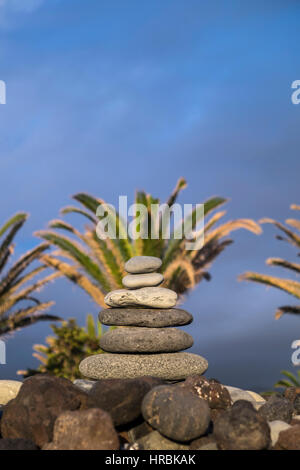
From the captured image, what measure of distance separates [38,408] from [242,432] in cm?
230

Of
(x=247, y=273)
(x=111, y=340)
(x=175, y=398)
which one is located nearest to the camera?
(x=175, y=398)

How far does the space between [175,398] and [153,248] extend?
10681mm

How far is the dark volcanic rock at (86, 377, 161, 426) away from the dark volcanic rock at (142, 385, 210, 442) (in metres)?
0.25

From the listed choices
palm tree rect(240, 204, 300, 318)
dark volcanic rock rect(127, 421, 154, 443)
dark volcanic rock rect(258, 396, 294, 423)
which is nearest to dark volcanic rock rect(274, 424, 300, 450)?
dark volcanic rock rect(258, 396, 294, 423)

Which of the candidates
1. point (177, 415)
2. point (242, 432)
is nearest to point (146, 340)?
point (177, 415)

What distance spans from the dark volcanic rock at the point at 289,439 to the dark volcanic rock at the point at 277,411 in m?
1.28

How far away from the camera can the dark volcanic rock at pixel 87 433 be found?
5203 mm

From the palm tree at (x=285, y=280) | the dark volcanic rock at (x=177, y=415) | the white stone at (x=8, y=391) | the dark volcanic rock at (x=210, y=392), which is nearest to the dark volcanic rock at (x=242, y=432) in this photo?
the dark volcanic rock at (x=177, y=415)

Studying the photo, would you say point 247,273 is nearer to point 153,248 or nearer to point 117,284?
point 153,248

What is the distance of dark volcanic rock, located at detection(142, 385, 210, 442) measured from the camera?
555 centimetres

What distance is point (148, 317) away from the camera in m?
9.98

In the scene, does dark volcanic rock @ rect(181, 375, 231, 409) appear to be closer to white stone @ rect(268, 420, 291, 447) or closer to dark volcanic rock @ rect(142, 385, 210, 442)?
white stone @ rect(268, 420, 291, 447)
